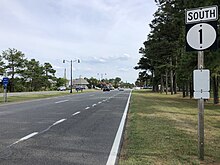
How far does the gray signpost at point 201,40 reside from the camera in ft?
21.1

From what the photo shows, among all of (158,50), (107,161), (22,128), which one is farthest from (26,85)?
(107,161)

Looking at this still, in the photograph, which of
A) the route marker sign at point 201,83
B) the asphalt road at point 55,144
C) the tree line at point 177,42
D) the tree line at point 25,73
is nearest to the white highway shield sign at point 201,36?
the route marker sign at point 201,83

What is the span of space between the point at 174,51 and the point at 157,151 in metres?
33.3

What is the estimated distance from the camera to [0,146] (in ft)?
25.9

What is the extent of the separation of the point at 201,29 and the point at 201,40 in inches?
9.3

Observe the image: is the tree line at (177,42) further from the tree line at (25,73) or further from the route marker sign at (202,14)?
the tree line at (25,73)

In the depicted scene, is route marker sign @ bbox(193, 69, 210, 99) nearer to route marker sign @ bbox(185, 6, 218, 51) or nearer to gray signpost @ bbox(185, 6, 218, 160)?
gray signpost @ bbox(185, 6, 218, 160)

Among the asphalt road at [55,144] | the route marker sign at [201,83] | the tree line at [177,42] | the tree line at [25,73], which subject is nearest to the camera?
the route marker sign at [201,83]

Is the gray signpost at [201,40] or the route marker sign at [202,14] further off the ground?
the route marker sign at [202,14]

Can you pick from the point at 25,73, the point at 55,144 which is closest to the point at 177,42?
the point at 55,144

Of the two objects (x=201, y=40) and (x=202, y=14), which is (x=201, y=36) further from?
(x=202, y=14)

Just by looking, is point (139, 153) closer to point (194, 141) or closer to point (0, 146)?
point (194, 141)

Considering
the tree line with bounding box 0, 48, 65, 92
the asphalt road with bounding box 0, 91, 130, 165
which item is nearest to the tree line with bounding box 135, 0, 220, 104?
the asphalt road with bounding box 0, 91, 130, 165

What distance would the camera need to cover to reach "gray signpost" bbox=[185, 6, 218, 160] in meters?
6.42
